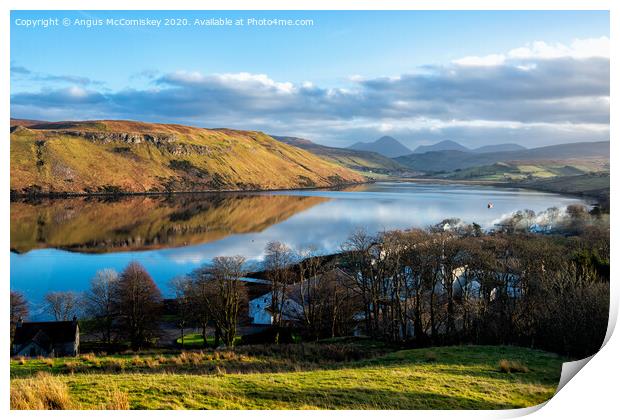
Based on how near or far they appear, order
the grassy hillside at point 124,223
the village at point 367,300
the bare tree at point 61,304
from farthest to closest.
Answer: the grassy hillside at point 124,223 < the bare tree at point 61,304 < the village at point 367,300

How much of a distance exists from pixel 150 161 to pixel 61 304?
7273 cm

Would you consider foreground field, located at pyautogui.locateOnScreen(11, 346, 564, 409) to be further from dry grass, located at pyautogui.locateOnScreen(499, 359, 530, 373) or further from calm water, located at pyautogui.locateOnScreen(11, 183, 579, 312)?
calm water, located at pyautogui.locateOnScreen(11, 183, 579, 312)

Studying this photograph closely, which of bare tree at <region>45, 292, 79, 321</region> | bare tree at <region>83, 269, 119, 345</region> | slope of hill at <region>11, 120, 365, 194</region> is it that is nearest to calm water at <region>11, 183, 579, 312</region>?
bare tree at <region>45, 292, 79, 321</region>

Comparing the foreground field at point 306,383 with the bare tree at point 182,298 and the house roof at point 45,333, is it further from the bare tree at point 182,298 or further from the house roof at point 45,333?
the bare tree at point 182,298

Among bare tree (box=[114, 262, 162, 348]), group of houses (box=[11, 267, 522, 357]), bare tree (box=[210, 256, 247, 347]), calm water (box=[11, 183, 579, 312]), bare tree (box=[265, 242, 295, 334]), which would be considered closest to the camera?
group of houses (box=[11, 267, 522, 357])

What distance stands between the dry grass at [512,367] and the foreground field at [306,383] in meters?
0.02

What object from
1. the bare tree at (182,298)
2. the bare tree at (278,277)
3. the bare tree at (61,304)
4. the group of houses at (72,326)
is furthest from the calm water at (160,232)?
the bare tree at (278,277)

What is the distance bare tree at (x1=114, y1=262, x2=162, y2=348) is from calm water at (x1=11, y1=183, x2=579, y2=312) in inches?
147

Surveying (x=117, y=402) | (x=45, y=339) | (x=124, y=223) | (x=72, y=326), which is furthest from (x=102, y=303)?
(x=124, y=223)

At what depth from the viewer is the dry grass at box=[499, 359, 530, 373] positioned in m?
8.50

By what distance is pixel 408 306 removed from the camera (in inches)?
680

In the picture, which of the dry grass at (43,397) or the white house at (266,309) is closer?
the dry grass at (43,397)

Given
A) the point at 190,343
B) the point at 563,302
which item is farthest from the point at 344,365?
the point at 190,343

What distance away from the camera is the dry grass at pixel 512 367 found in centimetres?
850
